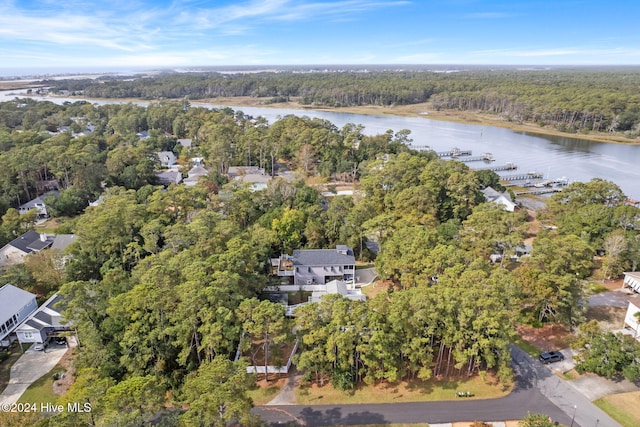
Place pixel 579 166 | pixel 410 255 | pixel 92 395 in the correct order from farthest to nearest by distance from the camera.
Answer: pixel 579 166, pixel 410 255, pixel 92 395

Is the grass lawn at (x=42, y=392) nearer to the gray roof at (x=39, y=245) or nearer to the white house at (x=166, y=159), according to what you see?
the gray roof at (x=39, y=245)

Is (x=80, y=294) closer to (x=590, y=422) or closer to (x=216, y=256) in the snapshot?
(x=216, y=256)

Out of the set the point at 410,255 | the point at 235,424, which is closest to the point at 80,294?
the point at 235,424

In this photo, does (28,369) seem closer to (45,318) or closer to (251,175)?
(45,318)

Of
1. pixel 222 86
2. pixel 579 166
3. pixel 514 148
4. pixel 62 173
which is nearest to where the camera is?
pixel 62 173

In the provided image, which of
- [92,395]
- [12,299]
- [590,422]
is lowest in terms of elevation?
[590,422]

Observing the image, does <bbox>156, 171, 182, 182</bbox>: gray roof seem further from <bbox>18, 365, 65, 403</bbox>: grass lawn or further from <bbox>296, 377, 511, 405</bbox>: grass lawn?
<bbox>296, 377, 511, 405</bbox>: grass lawn

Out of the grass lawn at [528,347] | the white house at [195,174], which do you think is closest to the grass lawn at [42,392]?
the grass lawn at [528,347]

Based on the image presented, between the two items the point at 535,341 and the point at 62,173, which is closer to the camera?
the point at 535,341
